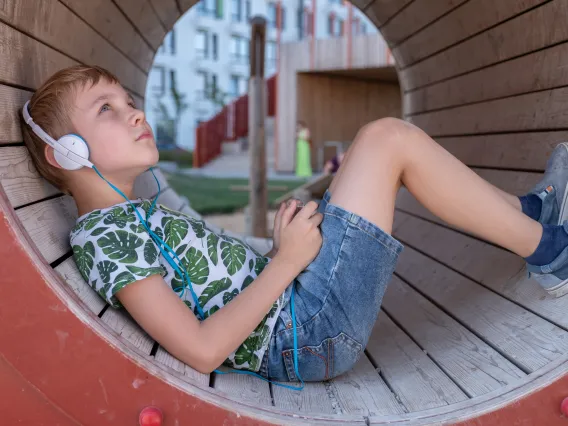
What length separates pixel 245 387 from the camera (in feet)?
4.87

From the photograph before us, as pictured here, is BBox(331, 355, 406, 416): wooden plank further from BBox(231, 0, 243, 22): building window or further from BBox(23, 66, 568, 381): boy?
BBox(231, 0, 243, 22): building window

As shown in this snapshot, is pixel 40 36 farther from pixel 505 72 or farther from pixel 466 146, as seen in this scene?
pixel 466 146

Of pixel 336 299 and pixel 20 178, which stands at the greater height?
pixel 20 178

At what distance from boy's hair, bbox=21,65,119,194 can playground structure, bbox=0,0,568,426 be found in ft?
0.12

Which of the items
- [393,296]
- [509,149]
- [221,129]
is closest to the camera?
[509,149]

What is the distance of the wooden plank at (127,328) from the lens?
4.34 ft

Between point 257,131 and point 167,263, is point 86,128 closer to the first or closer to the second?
point 167,263

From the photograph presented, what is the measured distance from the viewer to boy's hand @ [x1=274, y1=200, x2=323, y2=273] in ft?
4.95

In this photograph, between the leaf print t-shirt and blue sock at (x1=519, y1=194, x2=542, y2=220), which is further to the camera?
blue sock at (x1=519, y1=194, x2=542, y2=220)

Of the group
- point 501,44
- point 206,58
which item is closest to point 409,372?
point 501,44

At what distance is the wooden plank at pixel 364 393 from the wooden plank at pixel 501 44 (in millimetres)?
1281

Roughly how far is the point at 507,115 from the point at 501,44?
0.29 meters

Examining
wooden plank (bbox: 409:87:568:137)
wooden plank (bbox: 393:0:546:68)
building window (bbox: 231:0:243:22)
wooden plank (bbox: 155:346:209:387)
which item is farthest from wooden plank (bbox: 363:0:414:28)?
building window (bbox: 231:0:243:22)

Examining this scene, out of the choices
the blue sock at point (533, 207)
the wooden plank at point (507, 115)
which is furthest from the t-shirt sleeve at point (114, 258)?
the wooden plank at point (507, 115)
